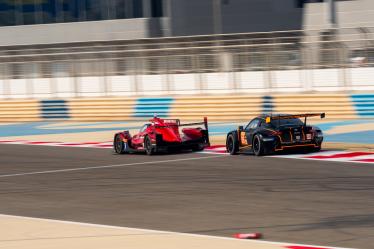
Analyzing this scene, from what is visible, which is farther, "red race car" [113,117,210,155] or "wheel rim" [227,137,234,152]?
"red race car" [113,117,210,155]

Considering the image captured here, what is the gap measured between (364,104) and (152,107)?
877 cm

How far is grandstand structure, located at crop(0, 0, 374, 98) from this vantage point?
1165 inches

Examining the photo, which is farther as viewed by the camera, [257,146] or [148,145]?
[148,145]

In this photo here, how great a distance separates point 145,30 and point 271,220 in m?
37.5

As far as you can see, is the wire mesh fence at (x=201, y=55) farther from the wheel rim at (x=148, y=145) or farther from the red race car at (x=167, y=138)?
the wheel rim at (x=148, y=145)

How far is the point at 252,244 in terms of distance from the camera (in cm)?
898

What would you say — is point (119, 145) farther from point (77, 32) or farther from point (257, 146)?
point (77, 32)

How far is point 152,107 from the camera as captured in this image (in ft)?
109

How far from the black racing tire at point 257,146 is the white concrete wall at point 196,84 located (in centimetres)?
948

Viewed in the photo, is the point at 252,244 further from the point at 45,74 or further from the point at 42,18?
the point at 42,18

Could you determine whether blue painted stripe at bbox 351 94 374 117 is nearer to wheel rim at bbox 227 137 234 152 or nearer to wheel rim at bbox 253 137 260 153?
wheel rim at bbox 227 137 234 152

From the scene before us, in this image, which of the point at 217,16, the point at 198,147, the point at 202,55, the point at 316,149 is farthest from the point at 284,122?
the point at 217,16

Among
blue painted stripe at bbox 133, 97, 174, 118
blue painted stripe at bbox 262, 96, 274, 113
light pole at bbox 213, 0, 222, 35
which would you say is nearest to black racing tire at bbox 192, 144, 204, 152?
Answer: blue painted stripe at bbox 262, 96, 274, 113

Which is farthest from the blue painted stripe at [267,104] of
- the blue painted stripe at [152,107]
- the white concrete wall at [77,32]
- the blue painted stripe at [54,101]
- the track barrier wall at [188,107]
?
the white concrete wall at [77,32]
